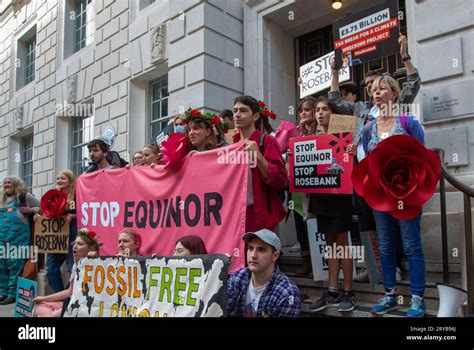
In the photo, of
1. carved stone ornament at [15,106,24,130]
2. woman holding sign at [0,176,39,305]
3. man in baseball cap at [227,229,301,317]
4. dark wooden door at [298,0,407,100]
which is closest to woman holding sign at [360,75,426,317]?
man in baseball cap at [227,229,301,317]

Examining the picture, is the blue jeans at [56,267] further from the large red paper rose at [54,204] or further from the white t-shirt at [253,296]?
the white t-shirt at [253,296]

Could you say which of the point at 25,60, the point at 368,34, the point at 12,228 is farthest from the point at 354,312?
the point at 25,60

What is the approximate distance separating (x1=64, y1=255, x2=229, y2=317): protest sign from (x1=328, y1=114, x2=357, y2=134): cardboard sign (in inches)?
76.4

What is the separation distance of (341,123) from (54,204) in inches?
152

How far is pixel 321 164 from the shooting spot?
13.8ft

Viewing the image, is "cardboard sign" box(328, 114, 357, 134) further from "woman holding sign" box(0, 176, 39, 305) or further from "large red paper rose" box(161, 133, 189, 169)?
"woman holding sign" box(0, 176, 39, 305)

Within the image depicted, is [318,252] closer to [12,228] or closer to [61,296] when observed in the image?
[61,296]

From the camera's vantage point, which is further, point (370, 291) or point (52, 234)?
point (52, 234)

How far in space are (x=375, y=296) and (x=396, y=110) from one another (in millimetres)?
1709

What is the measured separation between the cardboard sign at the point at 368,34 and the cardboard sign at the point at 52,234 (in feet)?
13.6

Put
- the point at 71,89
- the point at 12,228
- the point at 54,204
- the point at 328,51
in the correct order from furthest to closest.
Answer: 1. the point at 71,89
2. the point at 328,51
3. the point at 12,228
4. the point at 54,204

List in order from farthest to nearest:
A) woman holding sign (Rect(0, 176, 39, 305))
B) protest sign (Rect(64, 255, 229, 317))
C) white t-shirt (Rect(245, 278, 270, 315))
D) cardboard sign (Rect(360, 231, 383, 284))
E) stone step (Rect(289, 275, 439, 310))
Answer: woman holding sign (Rect(0, 176, 39, 305))
cardboard sign (Rect(360, 231, 383, 284))
stone step (Rect(289, 275, 439, 310))
white t-shirt (Rect(245, 278, 270, 315))
protest sign (Rect(64, 255, 229, 317))

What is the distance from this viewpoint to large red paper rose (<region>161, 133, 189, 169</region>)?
14.5ft
